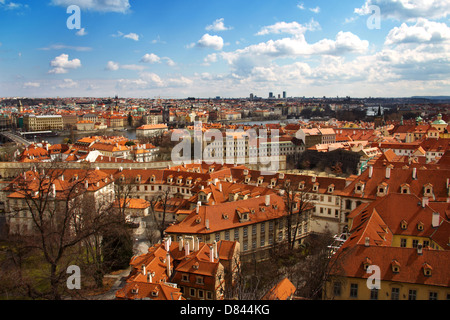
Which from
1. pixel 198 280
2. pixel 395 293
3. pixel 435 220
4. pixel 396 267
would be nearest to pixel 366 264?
pixel 396 267

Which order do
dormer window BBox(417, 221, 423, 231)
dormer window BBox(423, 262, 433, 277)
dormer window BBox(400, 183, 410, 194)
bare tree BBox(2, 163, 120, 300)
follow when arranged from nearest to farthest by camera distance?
dormer window BBox(423, 262, 433, 277) → bare tree BBox(2, 163, 120, 300) → dormer window BBox(417, 221, 423, 231) → dormer window BBox(400, 183, 410, 194)

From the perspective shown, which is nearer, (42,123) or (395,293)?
(395,293)

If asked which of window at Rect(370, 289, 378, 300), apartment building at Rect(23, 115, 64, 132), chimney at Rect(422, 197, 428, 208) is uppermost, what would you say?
apartment building at Rect(23, 115, 64, 132)

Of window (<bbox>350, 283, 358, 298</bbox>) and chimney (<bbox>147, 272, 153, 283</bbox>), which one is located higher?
chimney (<bbox>147, 272, 153, 283</bbox>)

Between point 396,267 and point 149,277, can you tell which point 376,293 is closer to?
point 396,267

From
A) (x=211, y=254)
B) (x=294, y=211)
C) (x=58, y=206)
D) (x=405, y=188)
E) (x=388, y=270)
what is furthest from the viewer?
(x=294, y=211)

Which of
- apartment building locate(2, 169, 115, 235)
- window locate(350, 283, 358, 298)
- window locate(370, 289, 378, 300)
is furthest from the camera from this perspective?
apartment building locate(2, 169, 115, 235)

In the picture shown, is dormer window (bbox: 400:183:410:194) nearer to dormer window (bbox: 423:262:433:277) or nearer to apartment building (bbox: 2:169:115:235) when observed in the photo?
dormer window (bbox: 423:262:433:277)

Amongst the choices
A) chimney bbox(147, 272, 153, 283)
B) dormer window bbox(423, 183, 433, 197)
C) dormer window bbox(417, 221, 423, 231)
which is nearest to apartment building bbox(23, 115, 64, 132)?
chimney bbox(147, 272, 153, 283)

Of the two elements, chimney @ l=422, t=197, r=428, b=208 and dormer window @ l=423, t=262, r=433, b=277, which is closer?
dormer window @ l=423, t=262, r=433, b=277
